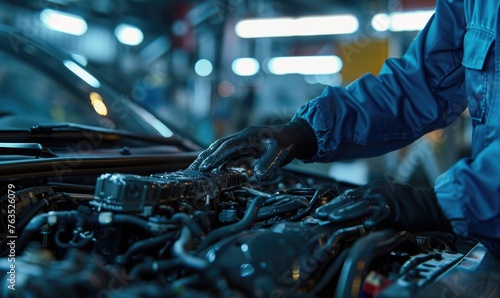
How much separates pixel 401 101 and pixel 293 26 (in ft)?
24.3

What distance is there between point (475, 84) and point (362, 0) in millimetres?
8305

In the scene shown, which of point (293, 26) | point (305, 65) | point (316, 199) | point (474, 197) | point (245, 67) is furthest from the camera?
point (245, 67)

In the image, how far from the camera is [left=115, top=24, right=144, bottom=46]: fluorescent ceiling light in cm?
909

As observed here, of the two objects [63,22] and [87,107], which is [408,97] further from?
[63,22]

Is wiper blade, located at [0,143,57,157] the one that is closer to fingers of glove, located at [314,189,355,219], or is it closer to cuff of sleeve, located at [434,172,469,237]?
fingers of glove, located at [314,189,355,219]

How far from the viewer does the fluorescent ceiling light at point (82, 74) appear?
2.11 meters

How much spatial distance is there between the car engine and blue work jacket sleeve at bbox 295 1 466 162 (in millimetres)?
309

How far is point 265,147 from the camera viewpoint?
1.53m

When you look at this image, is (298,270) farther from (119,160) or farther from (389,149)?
(389,149)

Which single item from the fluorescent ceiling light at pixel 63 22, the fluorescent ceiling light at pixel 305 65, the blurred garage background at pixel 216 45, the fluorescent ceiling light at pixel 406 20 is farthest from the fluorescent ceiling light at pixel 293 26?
the fluorescent ceiling light at pixel 305 65

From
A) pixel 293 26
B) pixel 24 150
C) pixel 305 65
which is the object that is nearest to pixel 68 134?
pixel 24 150

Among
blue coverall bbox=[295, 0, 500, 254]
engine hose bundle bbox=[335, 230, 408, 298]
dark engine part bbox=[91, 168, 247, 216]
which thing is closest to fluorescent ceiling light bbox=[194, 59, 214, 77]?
blue coverall bbox=[295, 0, 500, 254]

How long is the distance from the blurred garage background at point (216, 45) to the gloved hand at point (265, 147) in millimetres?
4395

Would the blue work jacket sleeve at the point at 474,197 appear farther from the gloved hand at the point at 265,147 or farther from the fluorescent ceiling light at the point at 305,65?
the fluorescent ceiling light at the point at 305,65
